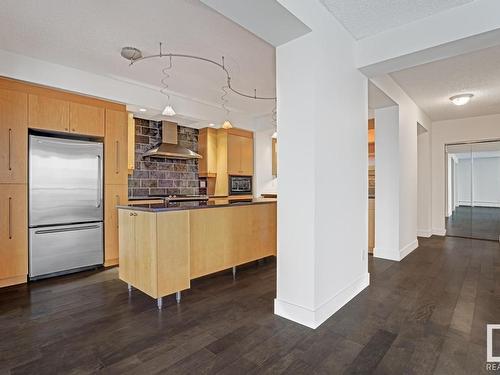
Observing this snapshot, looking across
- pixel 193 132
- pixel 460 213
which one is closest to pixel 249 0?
pixel 193 132

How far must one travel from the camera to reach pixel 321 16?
2.28 meters

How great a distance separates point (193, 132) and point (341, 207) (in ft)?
14.4

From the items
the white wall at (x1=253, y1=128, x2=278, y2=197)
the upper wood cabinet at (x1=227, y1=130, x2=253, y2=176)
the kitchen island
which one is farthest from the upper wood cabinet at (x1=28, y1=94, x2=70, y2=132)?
the white wall at (x1=253, y1=128, x2=278, y2=197)

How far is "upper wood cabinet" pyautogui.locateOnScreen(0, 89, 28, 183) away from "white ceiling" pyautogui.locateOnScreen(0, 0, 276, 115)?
1.84 ft

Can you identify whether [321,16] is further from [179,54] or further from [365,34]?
[179,54]

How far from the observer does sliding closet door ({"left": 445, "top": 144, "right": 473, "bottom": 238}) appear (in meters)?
6.12

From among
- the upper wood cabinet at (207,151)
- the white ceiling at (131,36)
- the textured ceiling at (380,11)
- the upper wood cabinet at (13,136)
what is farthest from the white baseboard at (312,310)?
the upper wood cabinet at (207,151)

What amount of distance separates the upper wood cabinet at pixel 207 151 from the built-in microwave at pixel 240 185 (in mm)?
432

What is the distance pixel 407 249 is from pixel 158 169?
Result: 4610 mm

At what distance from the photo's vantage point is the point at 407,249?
4.43m

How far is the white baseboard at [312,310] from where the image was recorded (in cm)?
219

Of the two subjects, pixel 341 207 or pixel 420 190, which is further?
pixel 420 190

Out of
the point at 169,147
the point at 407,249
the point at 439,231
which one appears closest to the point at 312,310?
the point at 407,249

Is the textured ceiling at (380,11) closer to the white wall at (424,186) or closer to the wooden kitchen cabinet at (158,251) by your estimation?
the wooden kitchen cabinet at (158,251)
